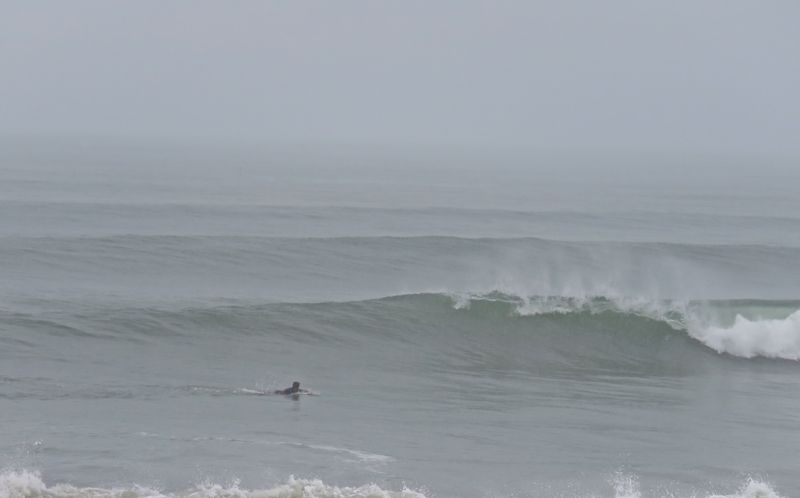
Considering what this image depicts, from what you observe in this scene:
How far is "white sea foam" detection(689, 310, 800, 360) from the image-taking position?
1870 centimetres

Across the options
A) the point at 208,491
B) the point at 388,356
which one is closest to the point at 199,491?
the point at 208,491

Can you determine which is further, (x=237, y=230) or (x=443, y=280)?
(x=237, y=230)

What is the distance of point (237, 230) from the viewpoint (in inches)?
1236

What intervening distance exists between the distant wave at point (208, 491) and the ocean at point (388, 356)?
34 mm

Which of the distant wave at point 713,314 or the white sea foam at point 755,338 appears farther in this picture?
the distant wave at point 713,314

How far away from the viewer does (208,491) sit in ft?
32.2

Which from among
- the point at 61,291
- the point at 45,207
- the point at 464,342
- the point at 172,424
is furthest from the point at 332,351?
the point at 45,207

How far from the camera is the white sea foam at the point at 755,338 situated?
18.7 metres

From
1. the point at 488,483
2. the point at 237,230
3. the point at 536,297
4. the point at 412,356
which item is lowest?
the point at 488,483

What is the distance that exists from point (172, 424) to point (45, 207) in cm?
2638

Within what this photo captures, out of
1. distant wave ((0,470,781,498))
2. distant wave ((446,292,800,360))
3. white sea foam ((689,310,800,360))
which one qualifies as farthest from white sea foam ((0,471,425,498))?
white sea foam ((689,310,800,360))

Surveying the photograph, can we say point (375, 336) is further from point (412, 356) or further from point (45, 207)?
point (45, 207)

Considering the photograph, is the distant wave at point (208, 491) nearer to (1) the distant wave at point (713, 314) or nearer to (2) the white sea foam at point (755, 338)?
(2) the white sea foam at point (755, 338)

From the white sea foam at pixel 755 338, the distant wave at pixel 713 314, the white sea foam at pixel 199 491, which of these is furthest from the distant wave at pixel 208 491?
the distant wave at pixel 713 314
